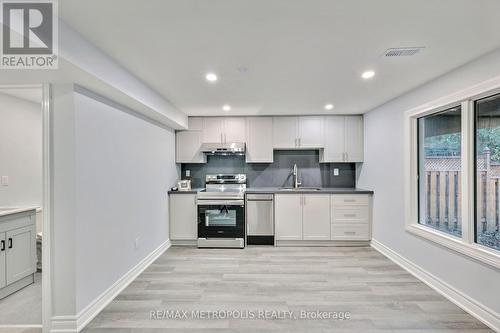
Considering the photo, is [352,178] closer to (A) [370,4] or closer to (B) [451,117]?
(B) [451,117]

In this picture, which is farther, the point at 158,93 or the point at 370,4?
the point at 158,93

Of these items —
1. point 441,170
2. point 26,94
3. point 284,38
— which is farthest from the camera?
point 26,94

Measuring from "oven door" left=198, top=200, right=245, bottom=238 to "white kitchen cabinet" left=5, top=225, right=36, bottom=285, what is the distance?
7.06 ft

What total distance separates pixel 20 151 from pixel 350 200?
4.91 m

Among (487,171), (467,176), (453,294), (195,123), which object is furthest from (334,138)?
(453,294)

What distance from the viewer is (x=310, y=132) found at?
468 centimetres

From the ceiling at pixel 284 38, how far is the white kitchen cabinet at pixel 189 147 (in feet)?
5.70

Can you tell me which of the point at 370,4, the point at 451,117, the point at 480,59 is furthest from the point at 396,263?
the point at 370,4

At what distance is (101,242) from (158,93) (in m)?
1.88

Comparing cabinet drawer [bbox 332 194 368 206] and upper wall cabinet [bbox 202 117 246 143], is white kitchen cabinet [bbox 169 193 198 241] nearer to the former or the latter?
upper wall cabinet [bbox 202 117 246 143]

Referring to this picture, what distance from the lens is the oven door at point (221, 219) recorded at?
423 cm

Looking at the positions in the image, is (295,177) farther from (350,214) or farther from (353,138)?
(353,138)

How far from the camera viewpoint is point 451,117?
2.74m

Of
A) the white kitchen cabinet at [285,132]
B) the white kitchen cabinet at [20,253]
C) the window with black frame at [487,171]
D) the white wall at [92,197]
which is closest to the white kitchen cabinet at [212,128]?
the white kitchen cabinet at [285,132]
